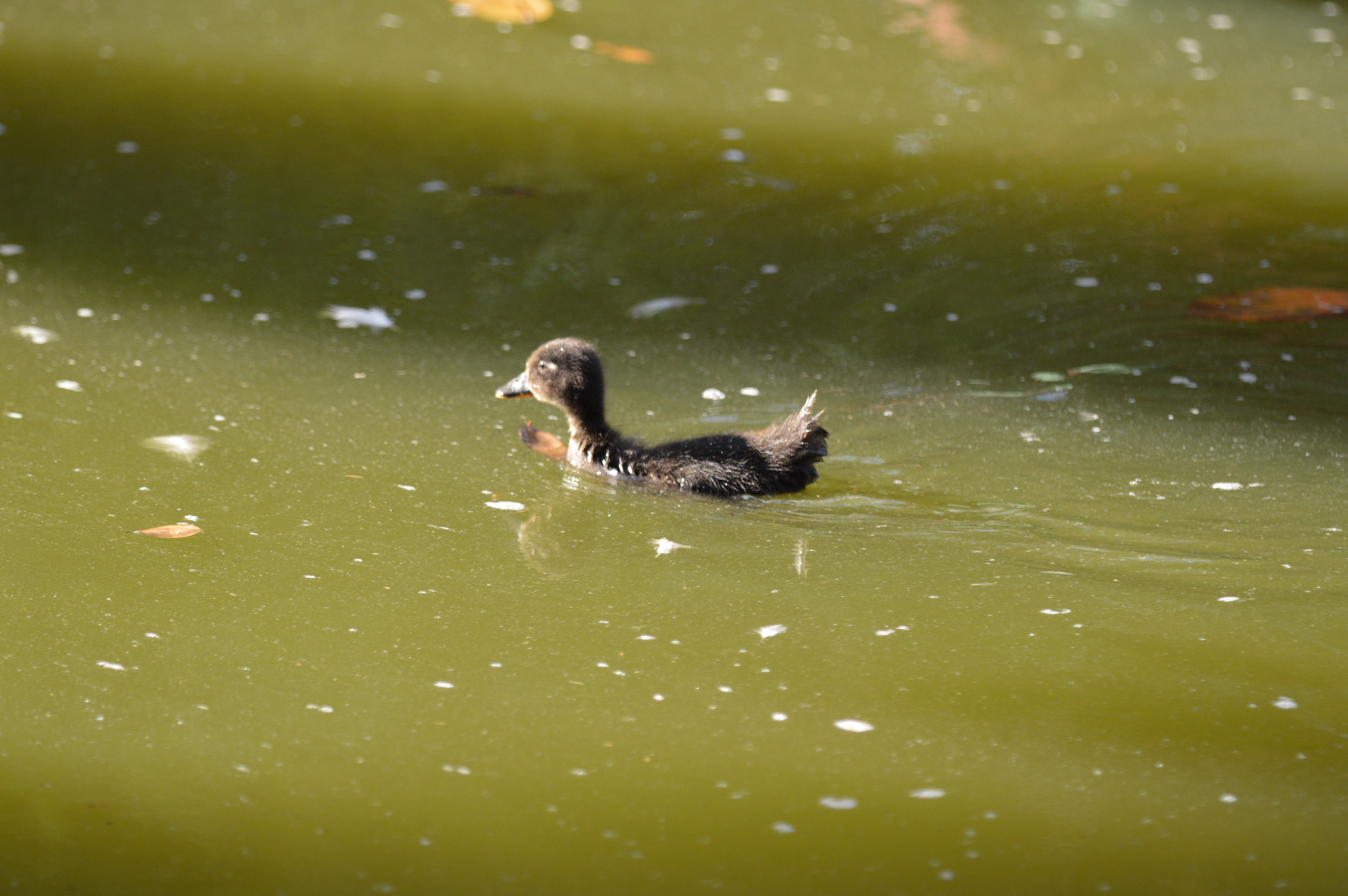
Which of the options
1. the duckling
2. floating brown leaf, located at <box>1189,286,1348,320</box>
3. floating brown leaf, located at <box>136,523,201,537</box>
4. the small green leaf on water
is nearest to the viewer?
floating brown leaf, located at <box>136,523,201,537</box>

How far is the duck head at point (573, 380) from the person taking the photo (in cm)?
386

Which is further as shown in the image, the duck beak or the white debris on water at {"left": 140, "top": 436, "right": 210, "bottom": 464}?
the duck beak

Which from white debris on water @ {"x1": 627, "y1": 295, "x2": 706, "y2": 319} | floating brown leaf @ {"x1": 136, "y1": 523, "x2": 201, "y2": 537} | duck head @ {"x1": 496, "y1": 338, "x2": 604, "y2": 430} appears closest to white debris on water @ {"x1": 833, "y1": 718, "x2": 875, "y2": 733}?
duck head @ {"x1": 496, "y1": 338, "x2": 604, "y2": 430}

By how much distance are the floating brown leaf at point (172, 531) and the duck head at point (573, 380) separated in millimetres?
1060

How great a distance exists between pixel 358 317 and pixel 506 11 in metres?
3.79

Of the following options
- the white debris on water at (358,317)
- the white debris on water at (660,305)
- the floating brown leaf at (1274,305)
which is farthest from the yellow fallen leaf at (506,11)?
the floating brown leaf at (1274,305)

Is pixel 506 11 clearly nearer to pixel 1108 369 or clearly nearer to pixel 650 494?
pixel 1108 369

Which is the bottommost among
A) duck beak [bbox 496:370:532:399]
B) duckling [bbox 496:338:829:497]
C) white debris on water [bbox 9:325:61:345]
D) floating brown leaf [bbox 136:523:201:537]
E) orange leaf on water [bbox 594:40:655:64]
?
floating brown leaf [bbox 136:523:201:537]

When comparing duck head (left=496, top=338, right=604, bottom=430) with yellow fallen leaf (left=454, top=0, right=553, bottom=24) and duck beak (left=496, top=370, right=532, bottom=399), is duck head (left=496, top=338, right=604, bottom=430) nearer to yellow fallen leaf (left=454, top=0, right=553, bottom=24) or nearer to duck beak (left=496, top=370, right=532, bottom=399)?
duck beak (left=496, top=370, right=532, bottom=399)

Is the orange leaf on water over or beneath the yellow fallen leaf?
beneath

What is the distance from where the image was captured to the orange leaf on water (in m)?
7.59

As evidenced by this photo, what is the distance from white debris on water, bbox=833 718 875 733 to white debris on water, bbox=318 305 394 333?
260 centimetres

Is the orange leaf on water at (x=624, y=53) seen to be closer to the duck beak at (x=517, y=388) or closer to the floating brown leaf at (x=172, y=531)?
the duck beak at (x=517, y=388)

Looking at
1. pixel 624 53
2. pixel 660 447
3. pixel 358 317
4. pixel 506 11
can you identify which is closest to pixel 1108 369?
pixel 660 447
